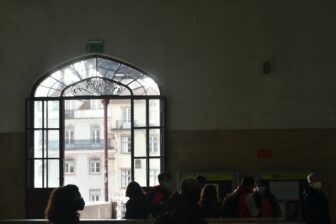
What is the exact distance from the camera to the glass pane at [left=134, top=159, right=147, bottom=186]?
416 inches

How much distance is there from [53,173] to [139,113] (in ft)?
5.43

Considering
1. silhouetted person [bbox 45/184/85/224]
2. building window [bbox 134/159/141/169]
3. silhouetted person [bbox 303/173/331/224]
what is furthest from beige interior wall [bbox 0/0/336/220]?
silhouetted person [bbox 45/184/85/224]

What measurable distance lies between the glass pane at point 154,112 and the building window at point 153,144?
221mm

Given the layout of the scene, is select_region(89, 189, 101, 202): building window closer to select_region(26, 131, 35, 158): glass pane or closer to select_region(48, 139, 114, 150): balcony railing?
select_region(48, 139, 114, 150): balcony railing

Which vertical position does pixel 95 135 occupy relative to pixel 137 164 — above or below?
above

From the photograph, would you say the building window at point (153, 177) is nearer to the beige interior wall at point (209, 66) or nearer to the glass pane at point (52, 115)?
the beige interior wall at point (209, 66)

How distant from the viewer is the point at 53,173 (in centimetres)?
1062

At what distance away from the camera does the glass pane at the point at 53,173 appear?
417 inches

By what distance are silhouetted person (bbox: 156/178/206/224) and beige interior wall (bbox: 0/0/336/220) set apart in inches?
204

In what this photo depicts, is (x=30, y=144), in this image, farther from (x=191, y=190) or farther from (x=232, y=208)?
(x=191, y=190)

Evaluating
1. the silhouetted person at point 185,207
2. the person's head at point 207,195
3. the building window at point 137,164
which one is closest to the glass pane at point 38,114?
the building window at point 137,164

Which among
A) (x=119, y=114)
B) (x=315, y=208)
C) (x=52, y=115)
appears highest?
(x=119, y=114)

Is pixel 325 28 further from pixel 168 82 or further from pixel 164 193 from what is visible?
pixel 164 193

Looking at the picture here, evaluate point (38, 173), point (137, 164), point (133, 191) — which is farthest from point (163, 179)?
point (38, 173)
